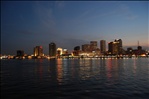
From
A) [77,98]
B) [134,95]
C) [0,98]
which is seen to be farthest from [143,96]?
[0,98]

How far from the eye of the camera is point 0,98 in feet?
66.4

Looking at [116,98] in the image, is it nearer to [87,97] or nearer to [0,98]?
[87,97]

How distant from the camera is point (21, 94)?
72.3 ft

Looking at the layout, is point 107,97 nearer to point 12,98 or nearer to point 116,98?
point 116,98

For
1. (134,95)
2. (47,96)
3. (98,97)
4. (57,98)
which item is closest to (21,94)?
(47,96)

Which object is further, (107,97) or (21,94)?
(21,94)

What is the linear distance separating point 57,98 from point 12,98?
549 centimetres

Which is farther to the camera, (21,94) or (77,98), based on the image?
(21,94)

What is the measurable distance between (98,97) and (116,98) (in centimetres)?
215

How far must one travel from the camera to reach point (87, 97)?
20.5 m

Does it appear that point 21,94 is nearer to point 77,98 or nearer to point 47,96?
point 47,96

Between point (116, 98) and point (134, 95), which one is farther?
point (134, 95)

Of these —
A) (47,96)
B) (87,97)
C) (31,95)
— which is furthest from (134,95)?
(31,95)

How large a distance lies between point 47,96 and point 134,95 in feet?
36.5
